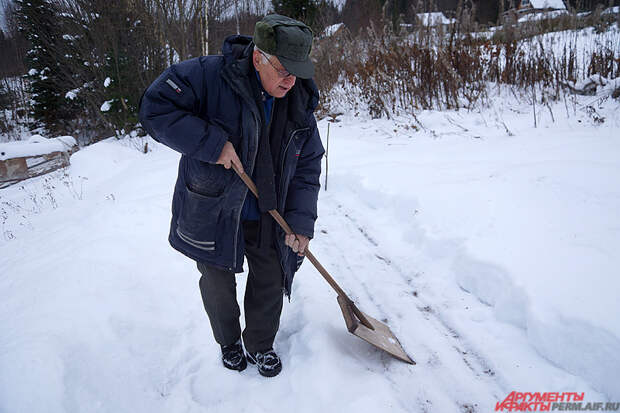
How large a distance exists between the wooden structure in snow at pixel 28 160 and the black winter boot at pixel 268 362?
9.14m

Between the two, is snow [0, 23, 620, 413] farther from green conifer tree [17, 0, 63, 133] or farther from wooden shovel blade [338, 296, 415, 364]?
green conifer tree [17, 0, 63, 133]

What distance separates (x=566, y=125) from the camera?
4504 millimetres

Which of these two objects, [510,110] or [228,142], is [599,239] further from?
[510,110]

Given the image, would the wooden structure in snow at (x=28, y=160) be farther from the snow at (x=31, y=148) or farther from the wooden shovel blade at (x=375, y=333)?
the wooden shovel blade at (x=375, y=333)

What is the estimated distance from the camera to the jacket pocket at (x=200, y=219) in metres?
1.53

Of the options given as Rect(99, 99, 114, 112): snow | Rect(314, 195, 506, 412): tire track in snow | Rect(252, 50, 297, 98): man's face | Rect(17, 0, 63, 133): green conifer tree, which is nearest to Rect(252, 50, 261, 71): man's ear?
Rect(252, 50, 297, 98): man's face

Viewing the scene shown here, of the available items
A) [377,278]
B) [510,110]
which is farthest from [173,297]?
[510,110]

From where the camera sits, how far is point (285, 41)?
1341 mm

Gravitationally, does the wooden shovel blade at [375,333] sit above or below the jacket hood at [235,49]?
below

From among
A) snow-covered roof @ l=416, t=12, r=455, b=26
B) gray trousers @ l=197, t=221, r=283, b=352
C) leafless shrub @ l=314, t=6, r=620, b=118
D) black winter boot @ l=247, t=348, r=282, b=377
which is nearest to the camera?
gray trousers @ l=197, t=221, r=283, b=352

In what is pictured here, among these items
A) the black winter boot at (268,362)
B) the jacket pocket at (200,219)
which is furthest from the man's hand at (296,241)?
the black winter boot at (268,362)

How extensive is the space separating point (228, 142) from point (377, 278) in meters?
1.81

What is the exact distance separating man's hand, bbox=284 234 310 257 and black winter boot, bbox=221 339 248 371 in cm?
71

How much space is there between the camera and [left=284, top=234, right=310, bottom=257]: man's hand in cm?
176
